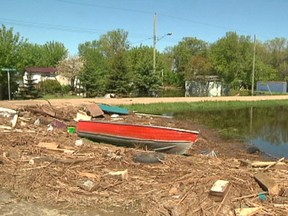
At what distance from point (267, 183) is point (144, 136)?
20.1ft

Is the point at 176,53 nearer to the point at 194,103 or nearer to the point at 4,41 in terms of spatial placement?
the point at 194,103

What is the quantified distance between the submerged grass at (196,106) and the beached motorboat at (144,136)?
17345 millimetres

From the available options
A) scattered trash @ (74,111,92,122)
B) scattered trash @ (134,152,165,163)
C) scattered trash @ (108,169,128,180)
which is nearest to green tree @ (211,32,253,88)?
scattered trash @ (74,111,92,122)

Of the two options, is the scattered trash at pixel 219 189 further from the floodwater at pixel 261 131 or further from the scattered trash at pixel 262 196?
the floodwater at pixel 261 131

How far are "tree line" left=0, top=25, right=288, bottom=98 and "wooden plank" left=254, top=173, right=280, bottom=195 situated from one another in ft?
103

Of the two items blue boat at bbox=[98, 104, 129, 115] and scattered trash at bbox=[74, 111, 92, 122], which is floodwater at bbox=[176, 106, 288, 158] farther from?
scattered trash at bbox=[74, 111, 92, 122]

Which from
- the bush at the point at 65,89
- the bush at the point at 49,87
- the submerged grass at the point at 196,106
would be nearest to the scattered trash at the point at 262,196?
the submerged grass at the point at 196,106

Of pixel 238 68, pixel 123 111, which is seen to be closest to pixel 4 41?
pixel 123 111

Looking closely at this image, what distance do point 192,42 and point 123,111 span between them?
67086 millimetres

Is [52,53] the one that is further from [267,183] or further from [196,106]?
[267,183]

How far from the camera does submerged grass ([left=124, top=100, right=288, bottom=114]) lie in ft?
107

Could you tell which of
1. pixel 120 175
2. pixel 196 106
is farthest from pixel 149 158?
pixel 196 106

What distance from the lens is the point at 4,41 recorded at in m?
36.2

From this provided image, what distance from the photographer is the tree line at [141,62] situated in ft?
145
